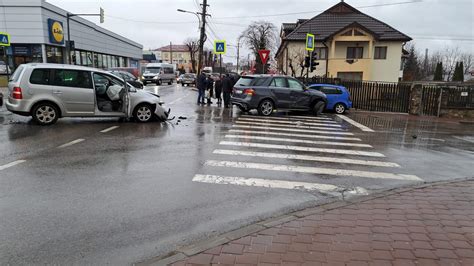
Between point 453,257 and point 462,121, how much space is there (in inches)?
693

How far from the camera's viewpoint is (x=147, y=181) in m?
5.96

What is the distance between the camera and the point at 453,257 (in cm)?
361

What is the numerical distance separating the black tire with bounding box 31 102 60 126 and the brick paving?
9.08m

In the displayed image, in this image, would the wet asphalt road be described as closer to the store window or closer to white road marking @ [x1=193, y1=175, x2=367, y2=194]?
white road marking @ [x1=193, y1=175, x2=367, y2=194]

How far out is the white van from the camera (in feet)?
139

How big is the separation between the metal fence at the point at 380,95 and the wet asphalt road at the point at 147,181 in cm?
1022

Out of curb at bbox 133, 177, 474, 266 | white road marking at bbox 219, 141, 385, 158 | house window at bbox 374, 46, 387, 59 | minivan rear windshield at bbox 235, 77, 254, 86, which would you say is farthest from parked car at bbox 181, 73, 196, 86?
curb at bbox 133, 177, 474, 266

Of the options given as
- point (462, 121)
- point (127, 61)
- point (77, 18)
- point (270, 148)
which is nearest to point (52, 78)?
point (270, 148)

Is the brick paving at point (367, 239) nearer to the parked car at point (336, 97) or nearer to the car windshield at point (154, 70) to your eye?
the parked car at point (336, 97)

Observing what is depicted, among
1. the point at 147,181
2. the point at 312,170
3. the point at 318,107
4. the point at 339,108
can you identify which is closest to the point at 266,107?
the point at 318,107

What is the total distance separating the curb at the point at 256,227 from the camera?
11.5 ft

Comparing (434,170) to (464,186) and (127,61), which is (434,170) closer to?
(464,186)

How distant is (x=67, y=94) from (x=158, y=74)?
107 feet

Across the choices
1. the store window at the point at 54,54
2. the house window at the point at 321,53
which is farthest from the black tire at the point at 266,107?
the store window at the point at 54,54
